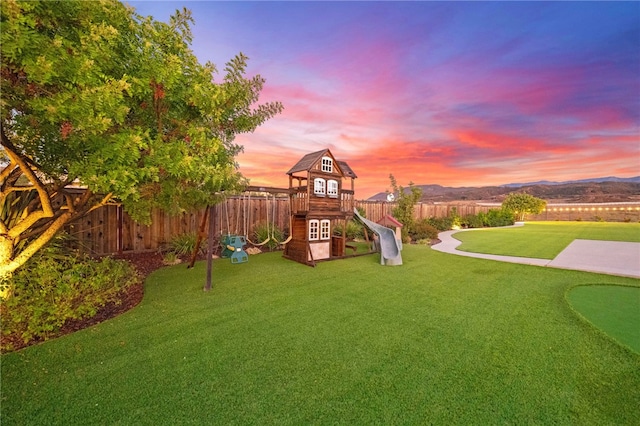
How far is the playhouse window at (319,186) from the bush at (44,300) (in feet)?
19.0

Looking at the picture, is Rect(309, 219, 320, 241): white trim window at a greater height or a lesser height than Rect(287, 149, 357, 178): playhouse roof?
lesser

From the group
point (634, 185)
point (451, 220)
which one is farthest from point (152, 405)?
point (634, 185)

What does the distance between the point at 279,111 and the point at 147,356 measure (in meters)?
4.52

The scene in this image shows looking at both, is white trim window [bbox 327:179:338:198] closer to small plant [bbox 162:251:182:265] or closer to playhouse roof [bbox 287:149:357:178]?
playhouse roof [bbox 287:149:357:178]

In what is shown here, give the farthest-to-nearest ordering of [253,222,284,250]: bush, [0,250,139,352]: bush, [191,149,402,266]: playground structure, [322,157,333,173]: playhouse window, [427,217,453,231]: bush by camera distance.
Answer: [427,217,453,231]: bush < [253,222,284,250]: bush < [322,157,333,173]: playhouse window < [191,149,402,266]: playground structure < [0,250,139,352]: bush

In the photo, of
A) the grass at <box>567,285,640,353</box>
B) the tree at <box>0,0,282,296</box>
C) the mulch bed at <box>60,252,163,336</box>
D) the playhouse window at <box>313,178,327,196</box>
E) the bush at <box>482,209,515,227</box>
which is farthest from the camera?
the bush at <box>482,209,515,227</box>

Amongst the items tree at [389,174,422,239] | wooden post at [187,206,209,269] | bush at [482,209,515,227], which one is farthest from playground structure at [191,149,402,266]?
bush at [482,209,515,227]

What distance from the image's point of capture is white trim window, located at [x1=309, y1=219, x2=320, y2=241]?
8.71m

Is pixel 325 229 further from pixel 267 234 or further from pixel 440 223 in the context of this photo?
pixel 440 223

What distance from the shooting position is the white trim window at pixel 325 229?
8.99m

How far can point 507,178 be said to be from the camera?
2573 cm

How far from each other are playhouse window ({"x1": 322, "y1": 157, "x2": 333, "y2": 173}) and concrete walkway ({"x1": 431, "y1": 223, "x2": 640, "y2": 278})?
232 inches

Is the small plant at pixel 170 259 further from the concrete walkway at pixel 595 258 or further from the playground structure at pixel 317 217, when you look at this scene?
the concrete walkway at pixel 595 258

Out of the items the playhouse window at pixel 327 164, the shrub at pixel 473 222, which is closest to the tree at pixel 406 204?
the playhouse window at pixel 327 164
